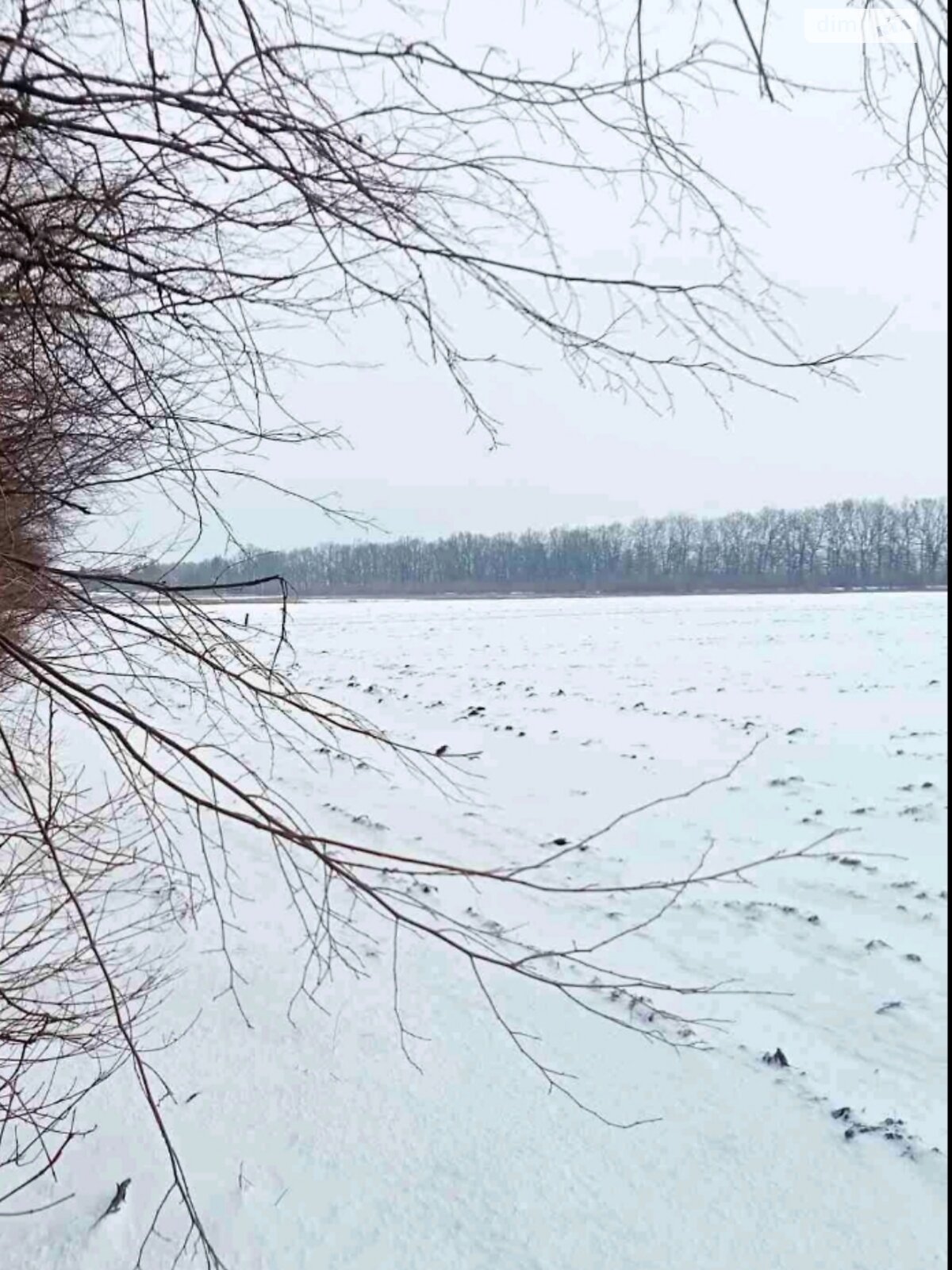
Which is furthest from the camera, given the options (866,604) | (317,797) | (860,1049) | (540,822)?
(866,604)

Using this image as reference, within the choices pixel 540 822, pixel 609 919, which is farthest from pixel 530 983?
pixel 540 822

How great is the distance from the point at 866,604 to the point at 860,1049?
38143 millimetres

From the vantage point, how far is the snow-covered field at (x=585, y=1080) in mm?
3162

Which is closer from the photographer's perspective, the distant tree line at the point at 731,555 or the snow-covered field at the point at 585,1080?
the snow-covered field at the point at 585,1080

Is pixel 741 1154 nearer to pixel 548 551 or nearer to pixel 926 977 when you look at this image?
pixel 926 977

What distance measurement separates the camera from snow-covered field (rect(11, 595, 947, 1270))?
124 inches

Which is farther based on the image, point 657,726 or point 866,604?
point 866,604

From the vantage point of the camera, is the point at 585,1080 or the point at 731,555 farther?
the point at 731,555

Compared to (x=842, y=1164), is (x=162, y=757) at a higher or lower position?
higher

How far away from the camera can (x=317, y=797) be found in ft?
28.1

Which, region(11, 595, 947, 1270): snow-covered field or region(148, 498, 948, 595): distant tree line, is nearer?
region(11, 595, 947, 1270): snow-covered field

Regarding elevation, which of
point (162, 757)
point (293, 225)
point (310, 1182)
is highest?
point (293, 225)

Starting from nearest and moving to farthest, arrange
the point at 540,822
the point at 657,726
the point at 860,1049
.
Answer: the point at 860,1049
the point at 540,822
the point at 657,726

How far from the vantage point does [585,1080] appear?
156 inches
